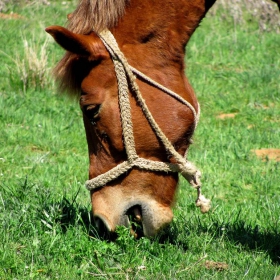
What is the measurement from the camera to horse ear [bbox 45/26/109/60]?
2.91m

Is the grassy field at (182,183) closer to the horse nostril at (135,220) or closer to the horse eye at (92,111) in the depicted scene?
the horse nostril at (135,220)

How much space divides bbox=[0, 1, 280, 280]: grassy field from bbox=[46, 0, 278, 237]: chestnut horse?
9.7 inches

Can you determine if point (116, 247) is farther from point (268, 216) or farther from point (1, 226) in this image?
point (268, 216)

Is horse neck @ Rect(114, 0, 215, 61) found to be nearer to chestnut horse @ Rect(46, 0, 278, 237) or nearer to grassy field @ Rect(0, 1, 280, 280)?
chestnut horse @ Rect(46, 0, 278, 237)

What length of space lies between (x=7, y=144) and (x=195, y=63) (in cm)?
354

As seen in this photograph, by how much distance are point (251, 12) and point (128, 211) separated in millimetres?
7745

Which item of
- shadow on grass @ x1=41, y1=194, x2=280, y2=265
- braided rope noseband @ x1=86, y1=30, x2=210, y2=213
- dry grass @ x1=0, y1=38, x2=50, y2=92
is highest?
braided rope noseband @ x1=86, y1=30, x2=210, y2=213

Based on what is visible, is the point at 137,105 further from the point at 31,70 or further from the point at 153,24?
the point at 31,70

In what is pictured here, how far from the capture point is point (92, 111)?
10.2 feet

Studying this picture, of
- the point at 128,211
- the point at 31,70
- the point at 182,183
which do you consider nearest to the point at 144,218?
the point at 128,211

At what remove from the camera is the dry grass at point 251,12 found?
32.9 feet

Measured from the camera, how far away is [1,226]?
3.64 metres

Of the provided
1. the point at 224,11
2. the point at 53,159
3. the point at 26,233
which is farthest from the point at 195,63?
the point at 26,233

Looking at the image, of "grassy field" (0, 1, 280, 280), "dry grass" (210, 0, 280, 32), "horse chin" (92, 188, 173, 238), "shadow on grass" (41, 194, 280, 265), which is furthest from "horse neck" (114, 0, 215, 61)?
"dry grass" (210, 0, 280, 32)
